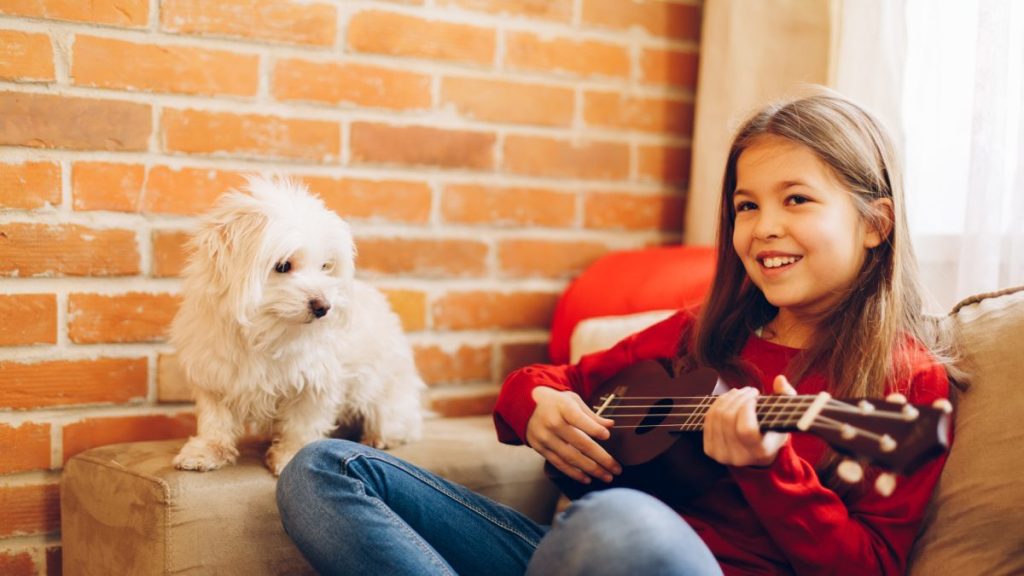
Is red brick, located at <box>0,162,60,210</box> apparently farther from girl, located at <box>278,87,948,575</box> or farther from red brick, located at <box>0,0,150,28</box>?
girl, located at <box>278,87,948,575</box>

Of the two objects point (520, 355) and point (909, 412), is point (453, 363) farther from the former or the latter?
point (909, 412)

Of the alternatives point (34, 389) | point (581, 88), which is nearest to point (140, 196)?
point (34, 389)

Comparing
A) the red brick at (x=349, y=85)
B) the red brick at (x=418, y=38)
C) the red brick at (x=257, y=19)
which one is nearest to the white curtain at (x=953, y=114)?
the red brick at (x=418, y=38)

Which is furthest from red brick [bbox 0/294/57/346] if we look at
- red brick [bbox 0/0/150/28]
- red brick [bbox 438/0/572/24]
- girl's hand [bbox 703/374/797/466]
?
girl's hand [bbox 703/374/797/466]

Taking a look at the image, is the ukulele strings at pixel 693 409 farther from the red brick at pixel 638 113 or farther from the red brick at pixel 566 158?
the red brick at pixel 638 113

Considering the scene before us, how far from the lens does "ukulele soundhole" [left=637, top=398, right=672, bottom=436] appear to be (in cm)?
122

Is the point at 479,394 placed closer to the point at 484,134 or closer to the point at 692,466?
the point at 484,134

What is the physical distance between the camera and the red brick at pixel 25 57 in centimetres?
153

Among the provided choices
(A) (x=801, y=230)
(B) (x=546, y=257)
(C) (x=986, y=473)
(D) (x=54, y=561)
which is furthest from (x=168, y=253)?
(C) (x=986, y=473)

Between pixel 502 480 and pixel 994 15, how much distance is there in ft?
3.59

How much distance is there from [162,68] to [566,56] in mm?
845

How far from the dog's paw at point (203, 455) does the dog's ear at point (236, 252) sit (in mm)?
226

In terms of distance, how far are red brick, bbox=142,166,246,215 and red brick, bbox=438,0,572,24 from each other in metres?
0.57

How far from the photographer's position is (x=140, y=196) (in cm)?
165
